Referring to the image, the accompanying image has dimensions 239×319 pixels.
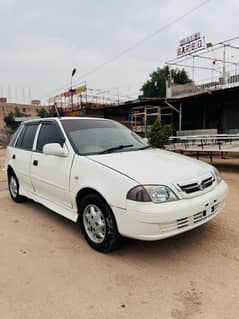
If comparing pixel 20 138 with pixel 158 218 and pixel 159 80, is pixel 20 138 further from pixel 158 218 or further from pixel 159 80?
pixel 159 80

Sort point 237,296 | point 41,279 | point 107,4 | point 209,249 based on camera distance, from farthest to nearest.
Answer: point 107,4 → point 209,249 → point 41,279 → point 237,296

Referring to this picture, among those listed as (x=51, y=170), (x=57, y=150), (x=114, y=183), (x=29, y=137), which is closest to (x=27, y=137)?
(x=29, y=137)

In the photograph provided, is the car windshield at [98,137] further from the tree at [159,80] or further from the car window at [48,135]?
the tree at [159,80]

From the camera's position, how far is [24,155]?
4.52 m

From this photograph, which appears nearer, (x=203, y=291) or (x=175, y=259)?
(x=203, y=291)

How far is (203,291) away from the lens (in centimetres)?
228

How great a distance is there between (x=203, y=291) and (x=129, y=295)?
2.19ft

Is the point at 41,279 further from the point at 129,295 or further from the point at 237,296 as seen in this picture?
the point at 237,296

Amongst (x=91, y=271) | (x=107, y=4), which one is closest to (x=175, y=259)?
(x=91, y=271)

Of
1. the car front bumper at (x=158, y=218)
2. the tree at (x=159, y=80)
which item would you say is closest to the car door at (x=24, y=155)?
the car front bumper at (x=158, y=218)

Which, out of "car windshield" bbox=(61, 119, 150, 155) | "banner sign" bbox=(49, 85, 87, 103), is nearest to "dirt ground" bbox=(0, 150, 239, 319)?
"car windshield" bbox=(61, 119, 150, 155)

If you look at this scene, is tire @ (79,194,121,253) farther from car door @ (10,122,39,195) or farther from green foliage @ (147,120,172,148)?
green foliage @ (147,120,172,148)

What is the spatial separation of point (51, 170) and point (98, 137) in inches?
32.7

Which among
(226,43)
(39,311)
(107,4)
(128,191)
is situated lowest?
(39,311)
